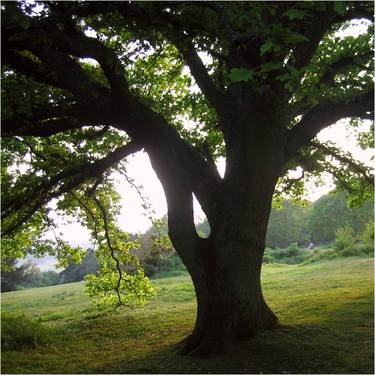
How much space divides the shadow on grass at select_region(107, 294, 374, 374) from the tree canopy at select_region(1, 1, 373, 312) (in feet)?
9.80

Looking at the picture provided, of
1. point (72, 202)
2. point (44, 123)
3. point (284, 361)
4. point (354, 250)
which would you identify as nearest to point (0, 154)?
point (72, 202)

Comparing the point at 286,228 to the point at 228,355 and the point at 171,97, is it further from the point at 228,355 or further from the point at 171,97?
the point at 228,355

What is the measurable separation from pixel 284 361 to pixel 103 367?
387 centimetres

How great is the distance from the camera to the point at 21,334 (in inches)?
452

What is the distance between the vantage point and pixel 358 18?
34.2ft

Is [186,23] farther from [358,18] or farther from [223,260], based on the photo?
[358,18]

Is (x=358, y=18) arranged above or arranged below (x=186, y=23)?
above

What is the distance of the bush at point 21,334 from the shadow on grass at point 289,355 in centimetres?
387

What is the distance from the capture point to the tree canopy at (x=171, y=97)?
6.82 metres

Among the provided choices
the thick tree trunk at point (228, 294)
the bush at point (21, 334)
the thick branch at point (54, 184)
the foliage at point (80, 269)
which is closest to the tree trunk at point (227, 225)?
the thick tree trunk at point (228, 294)

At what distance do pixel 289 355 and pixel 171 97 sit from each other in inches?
368

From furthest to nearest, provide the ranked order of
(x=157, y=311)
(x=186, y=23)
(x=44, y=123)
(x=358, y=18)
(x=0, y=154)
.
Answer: (x=157, y=311), (x=0, y=154), (x=358, y=18), (x=44, y=123), (x=186, y=23)

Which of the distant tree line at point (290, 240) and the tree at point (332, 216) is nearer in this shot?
the distant tree line at point (290, 240)

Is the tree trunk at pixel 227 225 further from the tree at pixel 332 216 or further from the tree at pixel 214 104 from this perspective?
the tree at pixel 332 216
